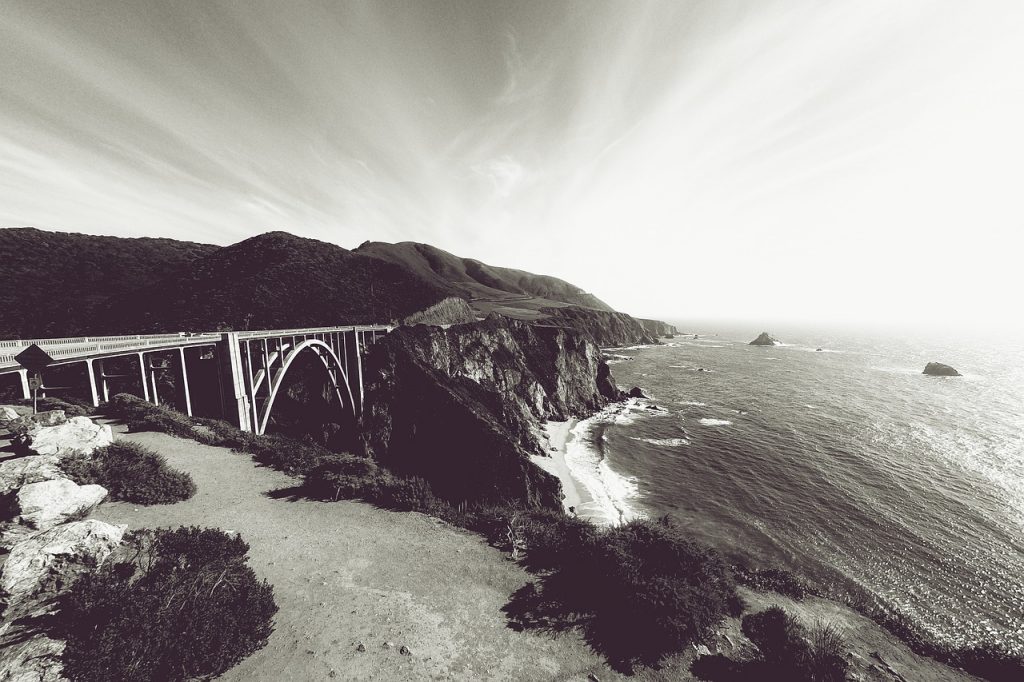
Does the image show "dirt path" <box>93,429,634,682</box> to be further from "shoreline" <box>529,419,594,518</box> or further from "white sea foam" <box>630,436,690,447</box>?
"white sea foam" <box>630,436,690,447</box>

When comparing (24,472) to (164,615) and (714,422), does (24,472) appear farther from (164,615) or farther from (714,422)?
(714,422)

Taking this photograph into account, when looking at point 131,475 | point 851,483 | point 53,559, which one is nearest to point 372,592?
point 53,559

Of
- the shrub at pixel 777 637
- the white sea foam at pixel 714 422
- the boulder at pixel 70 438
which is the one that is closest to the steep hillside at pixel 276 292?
the boulder at pixel 70 438

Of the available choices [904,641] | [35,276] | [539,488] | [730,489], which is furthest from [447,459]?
[35,276]

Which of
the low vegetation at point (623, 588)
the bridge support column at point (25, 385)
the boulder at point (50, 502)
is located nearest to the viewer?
the boulder at point (50, 502)

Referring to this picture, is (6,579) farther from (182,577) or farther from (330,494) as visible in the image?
(330,494)

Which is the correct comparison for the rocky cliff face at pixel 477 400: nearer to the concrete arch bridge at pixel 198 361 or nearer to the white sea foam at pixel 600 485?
the white sea foam at pixel 600 485
